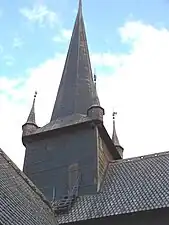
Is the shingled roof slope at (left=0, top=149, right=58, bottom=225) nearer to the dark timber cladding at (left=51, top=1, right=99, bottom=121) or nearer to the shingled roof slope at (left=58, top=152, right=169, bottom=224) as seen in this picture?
the shingled roof slope at (left=58, top=152, right=169, bottom=224)

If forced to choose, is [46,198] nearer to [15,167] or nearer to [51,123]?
[15,167]

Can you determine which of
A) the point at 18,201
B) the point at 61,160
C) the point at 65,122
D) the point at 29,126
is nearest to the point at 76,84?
the point at 65,122

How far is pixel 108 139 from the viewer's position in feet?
69.1

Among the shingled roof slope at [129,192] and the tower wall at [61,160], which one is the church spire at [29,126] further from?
the shingled roof slope at [129,192]

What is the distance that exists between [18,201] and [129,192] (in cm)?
470

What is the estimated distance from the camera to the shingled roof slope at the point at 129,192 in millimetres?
16141

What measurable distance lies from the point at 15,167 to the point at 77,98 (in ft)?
21.7

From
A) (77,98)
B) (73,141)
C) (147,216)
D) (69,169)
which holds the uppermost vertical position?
(77,98)

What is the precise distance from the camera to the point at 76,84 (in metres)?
23.6

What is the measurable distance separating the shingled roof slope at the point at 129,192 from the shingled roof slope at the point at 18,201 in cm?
110

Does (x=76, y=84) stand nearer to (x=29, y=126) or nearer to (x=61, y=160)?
(x=29, y=126)

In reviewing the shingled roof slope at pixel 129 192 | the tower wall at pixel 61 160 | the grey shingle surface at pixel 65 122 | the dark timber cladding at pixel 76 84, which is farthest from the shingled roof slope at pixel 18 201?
the dark timber cladding at pixel 76 84

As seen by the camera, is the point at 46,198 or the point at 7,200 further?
the point at 46,198

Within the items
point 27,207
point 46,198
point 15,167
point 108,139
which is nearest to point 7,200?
point 27,207
